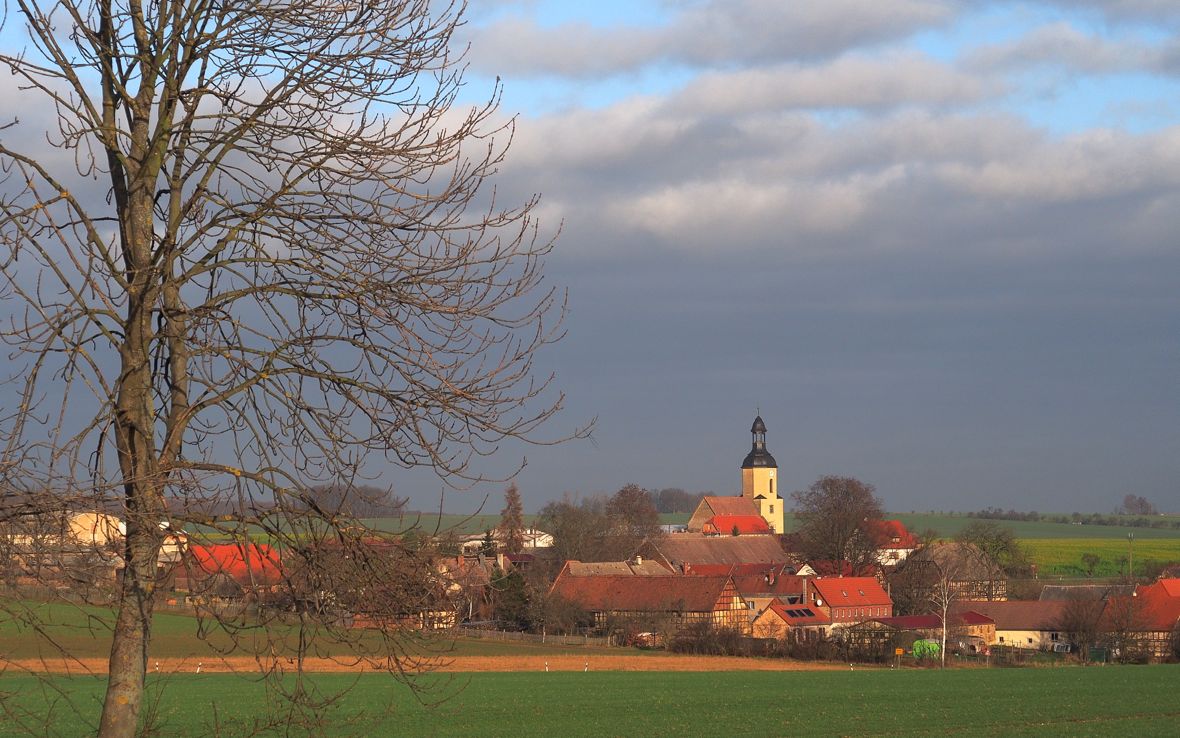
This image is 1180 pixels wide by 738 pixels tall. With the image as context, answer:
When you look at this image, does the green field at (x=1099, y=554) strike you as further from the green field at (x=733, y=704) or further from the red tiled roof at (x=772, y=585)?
the green field at (x=733, y=704)

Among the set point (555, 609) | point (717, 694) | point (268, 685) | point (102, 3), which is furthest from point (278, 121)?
point (555, 609)

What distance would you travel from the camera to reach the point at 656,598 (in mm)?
69188

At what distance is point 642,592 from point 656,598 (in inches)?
55.6

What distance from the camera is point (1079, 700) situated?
30.1 meters

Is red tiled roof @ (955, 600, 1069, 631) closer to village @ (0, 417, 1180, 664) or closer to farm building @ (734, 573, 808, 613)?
village @ (0, 417, 1180, 664)

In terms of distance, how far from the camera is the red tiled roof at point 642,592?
68.8 metres

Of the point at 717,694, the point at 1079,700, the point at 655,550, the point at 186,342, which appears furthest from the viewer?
the point at 655,550

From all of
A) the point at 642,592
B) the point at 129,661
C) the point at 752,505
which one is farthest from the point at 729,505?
the point at 129,661

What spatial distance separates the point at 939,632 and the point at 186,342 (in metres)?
65.7

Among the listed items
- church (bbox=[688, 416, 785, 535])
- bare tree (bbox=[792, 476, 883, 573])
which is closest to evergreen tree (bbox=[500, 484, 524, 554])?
bare tree (bbox=[792, 476, 883, 573])

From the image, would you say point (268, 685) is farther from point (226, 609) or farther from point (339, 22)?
point (339, 22)

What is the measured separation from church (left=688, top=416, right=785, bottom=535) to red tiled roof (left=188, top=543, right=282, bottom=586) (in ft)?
453

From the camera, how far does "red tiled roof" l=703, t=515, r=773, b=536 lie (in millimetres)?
144875

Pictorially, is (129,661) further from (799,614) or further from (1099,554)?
(1099,554)
